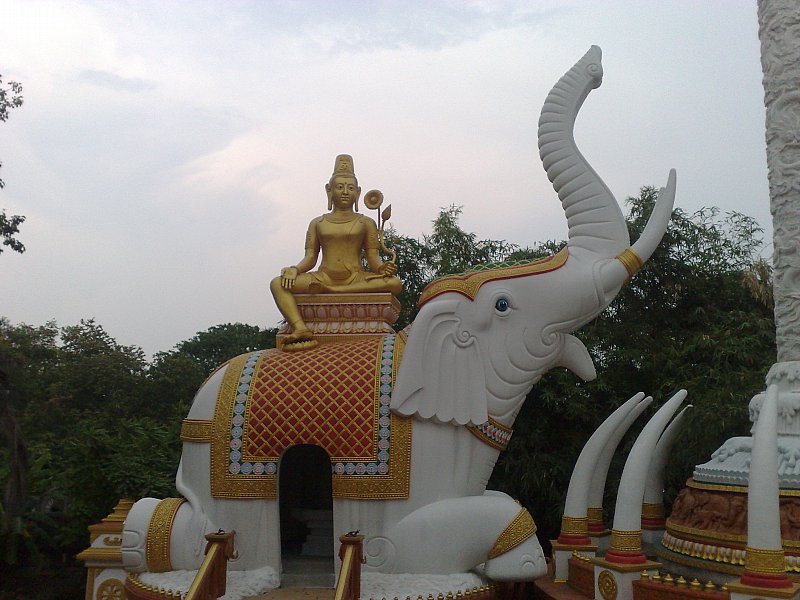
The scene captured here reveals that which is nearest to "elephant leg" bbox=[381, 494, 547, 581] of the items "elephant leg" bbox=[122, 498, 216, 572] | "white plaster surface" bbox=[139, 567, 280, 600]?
"white plaster surface" bbox=[139, 567, 280, 600]

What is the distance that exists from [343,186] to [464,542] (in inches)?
132

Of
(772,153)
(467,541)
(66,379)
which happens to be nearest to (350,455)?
(467,541)

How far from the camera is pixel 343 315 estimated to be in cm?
685

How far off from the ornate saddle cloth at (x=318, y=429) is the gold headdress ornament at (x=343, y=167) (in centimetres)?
187

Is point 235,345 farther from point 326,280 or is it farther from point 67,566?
point 326,280

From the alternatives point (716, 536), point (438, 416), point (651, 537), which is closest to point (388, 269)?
point (438, 416)

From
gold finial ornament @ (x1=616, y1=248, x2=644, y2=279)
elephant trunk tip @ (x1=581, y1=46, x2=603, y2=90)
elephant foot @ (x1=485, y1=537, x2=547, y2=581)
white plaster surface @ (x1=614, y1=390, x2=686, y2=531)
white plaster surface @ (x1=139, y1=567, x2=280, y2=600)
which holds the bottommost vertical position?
white plaster surface @ (x1=139, y1=567, x2=280, y2=600)

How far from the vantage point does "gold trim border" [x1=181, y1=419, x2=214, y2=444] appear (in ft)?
19.9

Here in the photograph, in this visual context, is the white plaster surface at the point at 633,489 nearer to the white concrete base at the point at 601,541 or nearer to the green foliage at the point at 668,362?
the white concrete base at the point at 601,541

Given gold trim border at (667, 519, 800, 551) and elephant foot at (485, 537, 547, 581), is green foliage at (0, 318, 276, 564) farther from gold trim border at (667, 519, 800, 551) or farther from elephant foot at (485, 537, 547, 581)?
gold trim border at (667, 519, 800, 551)

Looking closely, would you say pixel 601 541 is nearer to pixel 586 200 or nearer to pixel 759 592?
pixel 759 592

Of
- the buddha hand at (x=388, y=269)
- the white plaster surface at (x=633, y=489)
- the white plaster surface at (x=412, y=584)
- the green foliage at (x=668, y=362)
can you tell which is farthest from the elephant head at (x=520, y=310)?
the green foliage at (x=668, y=362)

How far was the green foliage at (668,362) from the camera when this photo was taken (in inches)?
414

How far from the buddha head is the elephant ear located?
5.03 ft
